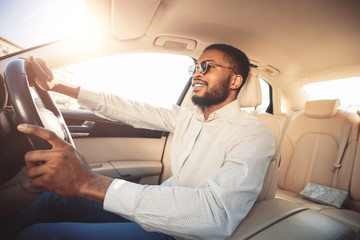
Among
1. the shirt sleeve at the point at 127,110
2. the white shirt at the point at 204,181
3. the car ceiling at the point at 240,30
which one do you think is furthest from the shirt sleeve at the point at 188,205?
the car ceiling at the point at 240,30

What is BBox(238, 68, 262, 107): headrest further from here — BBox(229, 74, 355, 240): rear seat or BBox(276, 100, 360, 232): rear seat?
BBox(276, 100, 360, 232): rear seat

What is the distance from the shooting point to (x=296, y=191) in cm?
227

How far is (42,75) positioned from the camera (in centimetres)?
121

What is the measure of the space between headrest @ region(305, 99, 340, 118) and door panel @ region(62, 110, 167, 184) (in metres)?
1.98

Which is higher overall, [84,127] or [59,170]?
[59,170]

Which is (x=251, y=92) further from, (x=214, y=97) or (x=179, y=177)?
(x=179, y=177)

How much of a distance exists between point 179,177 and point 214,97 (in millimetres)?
639

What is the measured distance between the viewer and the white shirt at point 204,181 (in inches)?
26.1

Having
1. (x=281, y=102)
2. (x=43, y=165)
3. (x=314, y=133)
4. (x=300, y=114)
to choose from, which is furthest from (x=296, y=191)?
(x=43, y=165)

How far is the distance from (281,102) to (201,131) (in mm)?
2339

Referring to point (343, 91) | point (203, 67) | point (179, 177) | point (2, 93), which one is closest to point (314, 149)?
point (343, 91)

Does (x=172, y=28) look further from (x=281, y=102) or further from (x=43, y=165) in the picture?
(x=281, y=102)

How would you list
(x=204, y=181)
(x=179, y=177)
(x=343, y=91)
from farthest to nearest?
(x=343, y=91) < (x=179, y=177) < (x=204, y=181)

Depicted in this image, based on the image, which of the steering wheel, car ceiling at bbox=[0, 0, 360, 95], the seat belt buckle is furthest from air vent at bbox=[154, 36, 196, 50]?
the seat belt buckle
